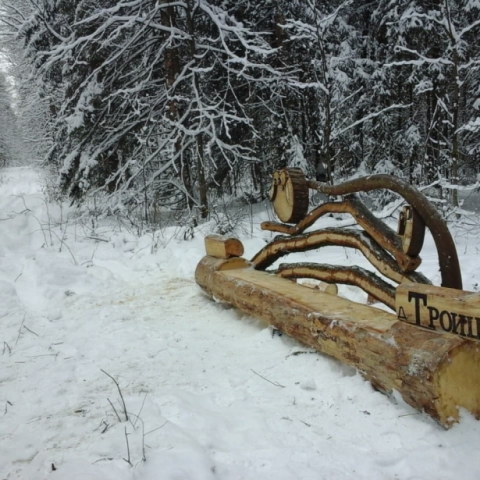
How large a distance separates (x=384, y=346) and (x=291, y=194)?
1891 mm

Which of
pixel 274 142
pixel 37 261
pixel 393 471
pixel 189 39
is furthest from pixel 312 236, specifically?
pixel 274 142

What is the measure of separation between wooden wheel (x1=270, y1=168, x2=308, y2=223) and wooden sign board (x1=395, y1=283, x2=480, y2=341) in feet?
5.58

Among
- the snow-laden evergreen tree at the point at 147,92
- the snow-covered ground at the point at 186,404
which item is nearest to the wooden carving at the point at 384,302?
the snow-covered ground at the point at 186,404

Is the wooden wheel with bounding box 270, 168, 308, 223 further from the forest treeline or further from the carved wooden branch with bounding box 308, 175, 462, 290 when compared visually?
the forest treeline

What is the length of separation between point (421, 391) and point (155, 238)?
5360mm

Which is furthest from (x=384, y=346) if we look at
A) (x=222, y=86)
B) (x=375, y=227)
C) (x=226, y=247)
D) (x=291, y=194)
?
(x=222, y=86)

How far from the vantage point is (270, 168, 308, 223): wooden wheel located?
12.5ft

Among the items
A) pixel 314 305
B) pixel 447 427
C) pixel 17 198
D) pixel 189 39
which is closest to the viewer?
pixel 447 427

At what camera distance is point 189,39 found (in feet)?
25.7

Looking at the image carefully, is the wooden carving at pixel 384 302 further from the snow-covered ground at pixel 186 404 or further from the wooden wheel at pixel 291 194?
the snow-covered ground at pixel 186 404

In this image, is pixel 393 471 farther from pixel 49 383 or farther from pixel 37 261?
pixel 37 261

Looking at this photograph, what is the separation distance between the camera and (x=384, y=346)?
2250 mm

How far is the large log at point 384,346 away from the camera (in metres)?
1.97

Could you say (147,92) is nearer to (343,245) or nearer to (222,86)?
(222,86)
